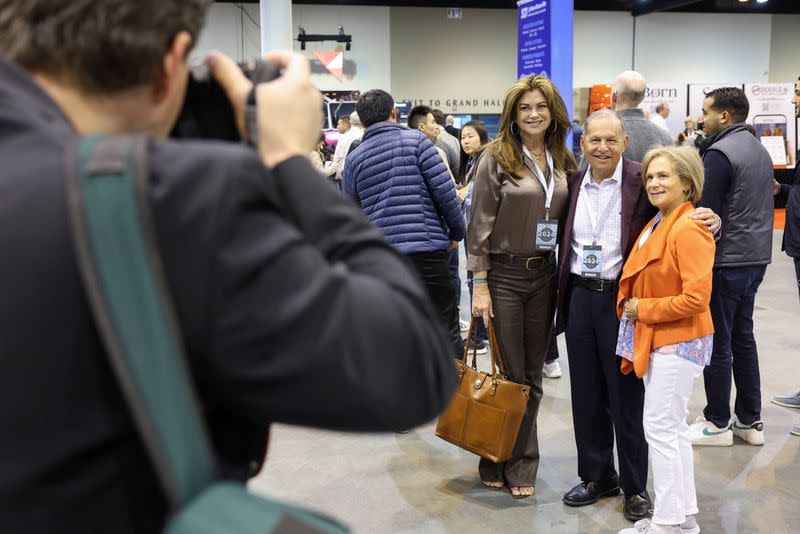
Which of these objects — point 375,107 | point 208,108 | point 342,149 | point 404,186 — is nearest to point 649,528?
point 404,186

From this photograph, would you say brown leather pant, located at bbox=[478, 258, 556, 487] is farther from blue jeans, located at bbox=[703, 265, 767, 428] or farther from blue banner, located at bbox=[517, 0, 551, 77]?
blue banner, located at bbox=[517, 0, 551, 77]

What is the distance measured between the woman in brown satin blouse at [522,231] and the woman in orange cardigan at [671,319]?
464mm

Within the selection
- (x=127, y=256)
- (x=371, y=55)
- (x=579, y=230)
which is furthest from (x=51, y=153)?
(x=371, y=55)

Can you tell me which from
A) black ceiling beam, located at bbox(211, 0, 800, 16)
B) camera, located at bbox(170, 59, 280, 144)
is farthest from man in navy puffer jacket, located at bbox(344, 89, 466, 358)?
black ceiling beam, located at bbox(211, 0, 800, 16)

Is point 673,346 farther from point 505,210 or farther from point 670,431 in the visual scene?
point 505,210

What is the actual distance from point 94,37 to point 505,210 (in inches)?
102

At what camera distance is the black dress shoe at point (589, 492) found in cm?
312

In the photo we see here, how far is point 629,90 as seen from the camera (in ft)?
13.9

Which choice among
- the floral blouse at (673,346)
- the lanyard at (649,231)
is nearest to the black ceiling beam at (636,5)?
the lanyard at (649,231)

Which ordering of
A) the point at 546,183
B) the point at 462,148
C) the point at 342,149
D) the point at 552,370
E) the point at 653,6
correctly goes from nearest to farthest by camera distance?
the point at 546,183 < the point at 552,370 < the point at 462,148 < the point at 342,149 < the point at 653,6

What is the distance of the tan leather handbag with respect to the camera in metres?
3.06

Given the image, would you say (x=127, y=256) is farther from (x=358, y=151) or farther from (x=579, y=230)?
(x=358, y=151)

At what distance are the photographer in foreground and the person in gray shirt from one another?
343 cm

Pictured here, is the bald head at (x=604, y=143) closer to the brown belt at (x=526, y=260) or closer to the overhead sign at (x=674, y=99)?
the brown belt at (x=526, y=260)
